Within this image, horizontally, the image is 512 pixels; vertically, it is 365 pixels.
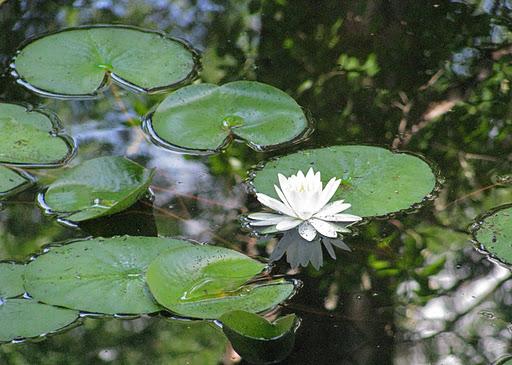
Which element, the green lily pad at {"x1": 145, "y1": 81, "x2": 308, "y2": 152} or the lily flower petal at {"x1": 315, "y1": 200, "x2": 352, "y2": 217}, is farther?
the green lily pad at {"x1": 145, "y1": 81, "x2": 308, "y2": 152}

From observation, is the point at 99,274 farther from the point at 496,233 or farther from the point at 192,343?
the point at 496,233

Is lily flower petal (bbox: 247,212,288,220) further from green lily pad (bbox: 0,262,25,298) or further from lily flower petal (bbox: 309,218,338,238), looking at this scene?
green lily pad (bbox: 0,262,25,298)

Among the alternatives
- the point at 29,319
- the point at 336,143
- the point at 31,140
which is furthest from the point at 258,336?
the point at 31,140

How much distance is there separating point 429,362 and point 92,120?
1.17m

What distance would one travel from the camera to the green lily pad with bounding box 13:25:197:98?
2.43 m

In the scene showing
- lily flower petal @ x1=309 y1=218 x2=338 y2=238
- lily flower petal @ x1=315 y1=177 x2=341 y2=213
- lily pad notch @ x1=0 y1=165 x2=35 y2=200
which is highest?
lily flower petal @ x1=315 y1=177 x2=341 y2=213

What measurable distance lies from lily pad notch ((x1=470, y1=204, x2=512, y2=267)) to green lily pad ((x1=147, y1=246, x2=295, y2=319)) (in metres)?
0.44

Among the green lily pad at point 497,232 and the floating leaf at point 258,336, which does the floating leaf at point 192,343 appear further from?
the green lily pad at point 497,232

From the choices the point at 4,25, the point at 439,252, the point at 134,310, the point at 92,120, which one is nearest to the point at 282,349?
the point at 134,310

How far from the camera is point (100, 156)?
218 centimetres

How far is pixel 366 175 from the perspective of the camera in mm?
2014

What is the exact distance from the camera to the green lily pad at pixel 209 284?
168 centimetres

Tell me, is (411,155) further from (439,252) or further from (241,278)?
(241,278)

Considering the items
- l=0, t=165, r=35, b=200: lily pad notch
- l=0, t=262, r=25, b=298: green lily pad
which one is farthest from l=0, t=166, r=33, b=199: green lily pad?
l=0, t=262, r=25, b=298: green lily pad
